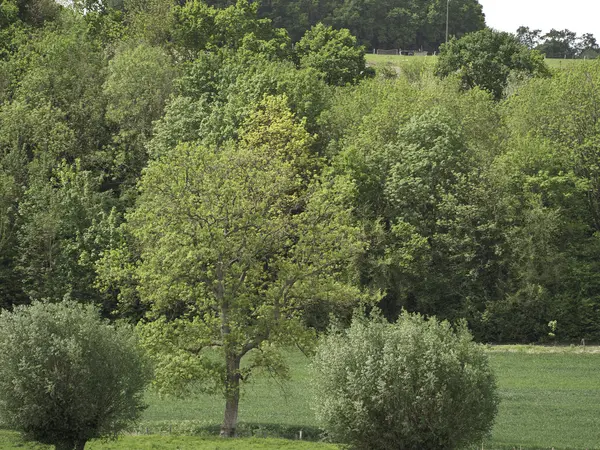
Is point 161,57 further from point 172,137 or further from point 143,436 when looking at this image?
point 143,436

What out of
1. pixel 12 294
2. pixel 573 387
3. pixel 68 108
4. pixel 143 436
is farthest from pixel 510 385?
pixel 68 108

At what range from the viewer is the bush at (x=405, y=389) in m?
39.3

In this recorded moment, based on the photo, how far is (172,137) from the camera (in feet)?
260

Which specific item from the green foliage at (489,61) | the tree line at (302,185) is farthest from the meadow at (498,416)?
the green foliage at (489,61)

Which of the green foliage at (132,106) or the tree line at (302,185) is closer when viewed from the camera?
the tree line at (302,185)

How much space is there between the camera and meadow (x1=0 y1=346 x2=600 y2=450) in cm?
4731

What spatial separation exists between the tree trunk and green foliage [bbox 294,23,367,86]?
181ft

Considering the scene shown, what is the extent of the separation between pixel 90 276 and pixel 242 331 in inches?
1005

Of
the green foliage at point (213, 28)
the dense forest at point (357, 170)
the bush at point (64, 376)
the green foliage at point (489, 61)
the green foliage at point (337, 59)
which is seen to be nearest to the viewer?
the bush at point (64, 376)

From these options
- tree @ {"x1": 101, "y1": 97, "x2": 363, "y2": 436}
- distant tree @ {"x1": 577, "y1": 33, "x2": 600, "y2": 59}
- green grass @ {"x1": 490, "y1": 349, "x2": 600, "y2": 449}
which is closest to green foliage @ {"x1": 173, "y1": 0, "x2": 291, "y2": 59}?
green grass @ {"x1": 490, "y1": 349, "x2": 600, "y2": 449}

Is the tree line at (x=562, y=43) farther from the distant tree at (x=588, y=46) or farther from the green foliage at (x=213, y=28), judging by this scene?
the green foliage at (x=213, y=28)

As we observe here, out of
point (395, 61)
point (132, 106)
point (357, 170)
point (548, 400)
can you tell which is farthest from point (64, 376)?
point (395, 61)

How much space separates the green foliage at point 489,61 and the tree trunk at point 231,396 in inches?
2399

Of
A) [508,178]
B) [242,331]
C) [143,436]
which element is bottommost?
[143,436]
